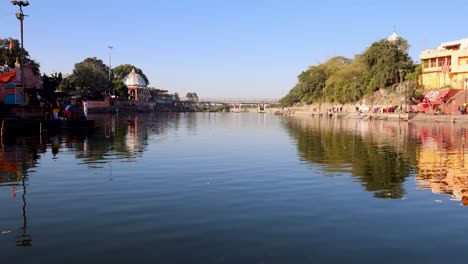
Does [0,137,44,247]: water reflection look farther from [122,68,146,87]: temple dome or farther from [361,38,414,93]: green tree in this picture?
[122,68,146,87]: temple dome

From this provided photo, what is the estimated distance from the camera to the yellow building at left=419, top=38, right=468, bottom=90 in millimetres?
74812

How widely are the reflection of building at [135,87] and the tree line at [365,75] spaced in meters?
70.5

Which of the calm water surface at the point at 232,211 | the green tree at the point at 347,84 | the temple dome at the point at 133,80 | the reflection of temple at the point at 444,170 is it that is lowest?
the calm water surface at the point at 232,211

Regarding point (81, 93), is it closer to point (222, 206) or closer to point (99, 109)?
point (99, 109)

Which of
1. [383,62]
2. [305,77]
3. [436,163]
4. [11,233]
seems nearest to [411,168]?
[436,163]

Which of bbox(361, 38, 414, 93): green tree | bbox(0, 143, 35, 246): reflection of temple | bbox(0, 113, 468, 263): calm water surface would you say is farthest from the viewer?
bbox(361, 38, 414, 93): green tree

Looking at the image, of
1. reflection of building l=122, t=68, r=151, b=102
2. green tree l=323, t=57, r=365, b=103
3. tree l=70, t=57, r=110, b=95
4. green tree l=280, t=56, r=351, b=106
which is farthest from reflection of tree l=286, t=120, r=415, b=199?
reflection of building l=122, t=68, r=151, b=102

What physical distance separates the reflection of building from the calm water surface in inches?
6017

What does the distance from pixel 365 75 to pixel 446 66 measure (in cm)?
2401

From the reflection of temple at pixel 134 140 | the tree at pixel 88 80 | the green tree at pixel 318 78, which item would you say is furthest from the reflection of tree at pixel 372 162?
the green tree at pixel 318 78

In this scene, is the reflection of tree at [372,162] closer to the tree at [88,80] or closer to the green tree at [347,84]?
the green tree at [347,84]

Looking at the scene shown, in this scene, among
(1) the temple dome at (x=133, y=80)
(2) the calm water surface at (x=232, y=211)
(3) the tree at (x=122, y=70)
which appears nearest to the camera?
(2) the calm water surface at (x=232, y=211)

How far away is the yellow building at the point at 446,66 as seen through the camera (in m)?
74.8

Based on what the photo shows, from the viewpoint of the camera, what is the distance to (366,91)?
100 m
